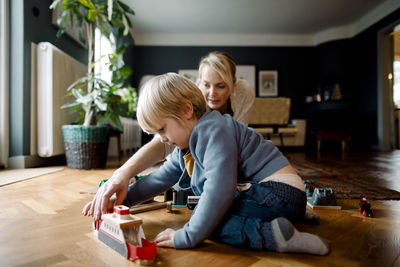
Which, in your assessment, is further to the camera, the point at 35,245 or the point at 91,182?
the point at 91,182

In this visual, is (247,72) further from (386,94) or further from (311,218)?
(311,218)

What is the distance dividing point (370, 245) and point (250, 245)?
36 cm

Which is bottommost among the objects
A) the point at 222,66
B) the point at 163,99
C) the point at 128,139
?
the point at 128,139

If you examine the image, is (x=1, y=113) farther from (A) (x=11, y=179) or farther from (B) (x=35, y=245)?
(B) (x=35, y=245)

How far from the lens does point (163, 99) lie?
777 mm

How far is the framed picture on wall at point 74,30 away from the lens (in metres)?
2.75

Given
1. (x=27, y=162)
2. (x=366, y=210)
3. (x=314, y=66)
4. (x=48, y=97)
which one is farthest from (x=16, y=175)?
(x=314, y=66)

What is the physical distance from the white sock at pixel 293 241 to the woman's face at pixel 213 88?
0.85m

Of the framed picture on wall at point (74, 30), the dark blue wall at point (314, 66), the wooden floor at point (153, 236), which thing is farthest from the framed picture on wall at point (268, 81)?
the wooden floor at point (153, 236)

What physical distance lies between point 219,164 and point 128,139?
3.89m

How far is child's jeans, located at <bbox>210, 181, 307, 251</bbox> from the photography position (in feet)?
2.47

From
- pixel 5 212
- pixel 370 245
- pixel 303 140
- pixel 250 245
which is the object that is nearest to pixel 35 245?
pixel 5 212

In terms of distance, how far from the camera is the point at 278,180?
32.5 inches

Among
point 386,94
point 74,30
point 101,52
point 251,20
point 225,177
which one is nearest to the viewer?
point 225,177
